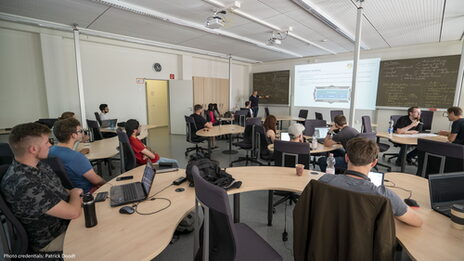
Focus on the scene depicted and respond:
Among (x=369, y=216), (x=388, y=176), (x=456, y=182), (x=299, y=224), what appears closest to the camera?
(x=369, y=216)

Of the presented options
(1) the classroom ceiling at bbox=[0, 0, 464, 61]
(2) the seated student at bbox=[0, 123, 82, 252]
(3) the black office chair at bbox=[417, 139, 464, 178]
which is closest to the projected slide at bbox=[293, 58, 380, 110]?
(1) the classroom ceiling at bbox=[0, 0, 464, 61]

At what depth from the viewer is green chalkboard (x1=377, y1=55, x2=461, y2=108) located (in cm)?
607

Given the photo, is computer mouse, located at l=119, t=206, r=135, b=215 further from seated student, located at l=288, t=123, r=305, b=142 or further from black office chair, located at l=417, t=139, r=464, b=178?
black office chair, located at l=417, t=139, r=464, b=178

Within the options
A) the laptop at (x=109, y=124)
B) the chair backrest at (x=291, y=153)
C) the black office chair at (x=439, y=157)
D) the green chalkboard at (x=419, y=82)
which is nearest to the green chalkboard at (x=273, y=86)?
the green chalkboard at (x=419, y=82)

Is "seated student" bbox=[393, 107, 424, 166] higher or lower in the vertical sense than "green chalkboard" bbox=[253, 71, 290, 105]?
lower

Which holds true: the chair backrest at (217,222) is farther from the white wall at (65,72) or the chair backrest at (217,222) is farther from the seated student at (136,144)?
the white wall at (65,72)

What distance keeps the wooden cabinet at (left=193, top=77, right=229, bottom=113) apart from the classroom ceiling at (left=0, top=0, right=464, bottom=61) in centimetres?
206

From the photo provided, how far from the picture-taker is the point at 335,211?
1.20 meters

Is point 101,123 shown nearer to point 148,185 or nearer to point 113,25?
point 113,25

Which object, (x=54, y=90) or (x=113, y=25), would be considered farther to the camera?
(x=54, y=90)

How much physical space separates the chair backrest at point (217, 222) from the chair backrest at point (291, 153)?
180cm

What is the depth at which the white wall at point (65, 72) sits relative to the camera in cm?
500

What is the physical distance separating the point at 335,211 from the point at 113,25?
5.96 metres

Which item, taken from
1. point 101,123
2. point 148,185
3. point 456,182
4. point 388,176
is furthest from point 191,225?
point 101,123
